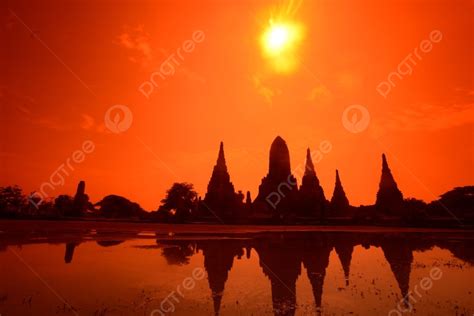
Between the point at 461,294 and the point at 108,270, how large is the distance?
484 inches

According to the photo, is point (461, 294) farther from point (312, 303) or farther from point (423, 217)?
point (423, 217)

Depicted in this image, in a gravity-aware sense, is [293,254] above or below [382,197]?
below

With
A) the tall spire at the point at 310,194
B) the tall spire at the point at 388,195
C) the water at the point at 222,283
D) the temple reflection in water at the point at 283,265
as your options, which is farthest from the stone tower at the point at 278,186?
the water at the point at 222,283

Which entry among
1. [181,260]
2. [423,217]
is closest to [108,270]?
[181,260]

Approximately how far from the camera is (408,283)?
10.4 meters

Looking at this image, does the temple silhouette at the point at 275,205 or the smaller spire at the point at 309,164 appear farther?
the smaller spire at the point at 309,164

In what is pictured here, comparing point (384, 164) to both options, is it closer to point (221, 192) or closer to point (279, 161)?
point (279, 161)
